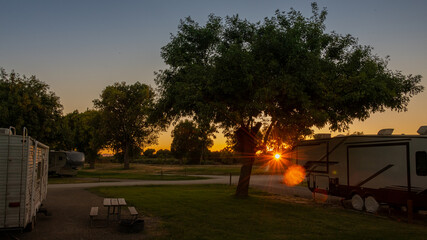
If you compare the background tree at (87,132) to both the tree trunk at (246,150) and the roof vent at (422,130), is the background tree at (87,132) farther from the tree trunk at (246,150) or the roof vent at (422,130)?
the roof vent at (422,130)

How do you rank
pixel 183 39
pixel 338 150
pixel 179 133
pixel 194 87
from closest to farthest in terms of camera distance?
pixel 194 87, pixel 338 150, pixel 183 39, pixel 179 133

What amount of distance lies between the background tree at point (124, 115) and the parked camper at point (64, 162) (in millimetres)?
19299

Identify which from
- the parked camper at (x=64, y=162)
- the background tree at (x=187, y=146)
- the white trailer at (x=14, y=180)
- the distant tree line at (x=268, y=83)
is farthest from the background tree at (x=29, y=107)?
the background tree at (x=187, y=146)

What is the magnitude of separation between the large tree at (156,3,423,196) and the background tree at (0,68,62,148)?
20.6 metres

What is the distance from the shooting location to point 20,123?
32344 millimetres

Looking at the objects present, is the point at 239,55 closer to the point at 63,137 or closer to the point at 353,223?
the point at 353,223

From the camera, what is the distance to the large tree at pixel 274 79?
14.5 meters

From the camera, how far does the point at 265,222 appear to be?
1222 cm

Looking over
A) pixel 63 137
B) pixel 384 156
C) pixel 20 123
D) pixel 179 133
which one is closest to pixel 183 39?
pixel 384 156

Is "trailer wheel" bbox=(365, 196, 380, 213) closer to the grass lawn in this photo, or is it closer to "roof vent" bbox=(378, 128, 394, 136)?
the grass lawn

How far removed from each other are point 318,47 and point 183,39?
7.16 meters

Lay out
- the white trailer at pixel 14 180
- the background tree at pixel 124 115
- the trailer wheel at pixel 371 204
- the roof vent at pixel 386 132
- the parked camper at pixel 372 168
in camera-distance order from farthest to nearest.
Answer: the background tree at pixel 124 115
the roof vent at pixel 386 132
the trailer wheel at pixel 371 204
the parked camper at pixel 372 168
the white trailer at pixel 14 180

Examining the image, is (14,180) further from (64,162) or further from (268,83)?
(64,162)

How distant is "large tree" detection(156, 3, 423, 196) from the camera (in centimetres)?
1452
